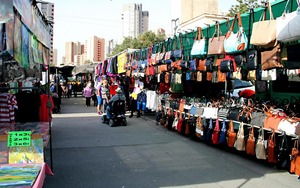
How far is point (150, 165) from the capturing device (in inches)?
245

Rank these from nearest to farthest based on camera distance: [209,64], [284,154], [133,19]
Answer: [284,154] → [209,64] → [133,19]

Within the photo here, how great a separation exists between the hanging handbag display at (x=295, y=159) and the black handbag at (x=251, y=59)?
1.53 metres

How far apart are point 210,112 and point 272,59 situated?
2.50 meters

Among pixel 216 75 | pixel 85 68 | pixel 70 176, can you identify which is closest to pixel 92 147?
pixel 70 176

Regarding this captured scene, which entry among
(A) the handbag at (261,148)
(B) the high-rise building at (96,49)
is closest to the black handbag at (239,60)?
(A) the handbag at (261,148)

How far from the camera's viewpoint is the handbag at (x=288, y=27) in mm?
4543

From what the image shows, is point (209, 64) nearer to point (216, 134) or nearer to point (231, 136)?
point (216, 134)

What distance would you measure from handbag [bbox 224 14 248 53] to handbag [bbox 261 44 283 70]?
600mm

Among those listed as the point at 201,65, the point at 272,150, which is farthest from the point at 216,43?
the point at 272,150

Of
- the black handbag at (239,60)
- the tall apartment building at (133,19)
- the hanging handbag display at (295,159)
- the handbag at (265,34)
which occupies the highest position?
the tall apartment building at (133,19)

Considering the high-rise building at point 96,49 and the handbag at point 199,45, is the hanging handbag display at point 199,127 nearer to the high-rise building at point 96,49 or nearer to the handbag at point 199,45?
the handbag at point 199,45

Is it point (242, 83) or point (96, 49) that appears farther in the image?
point (96, 49)

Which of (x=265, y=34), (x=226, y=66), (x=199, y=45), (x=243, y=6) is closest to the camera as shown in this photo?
(x=265, y=34)

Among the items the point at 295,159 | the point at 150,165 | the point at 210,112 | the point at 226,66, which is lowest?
the point at 150,165
